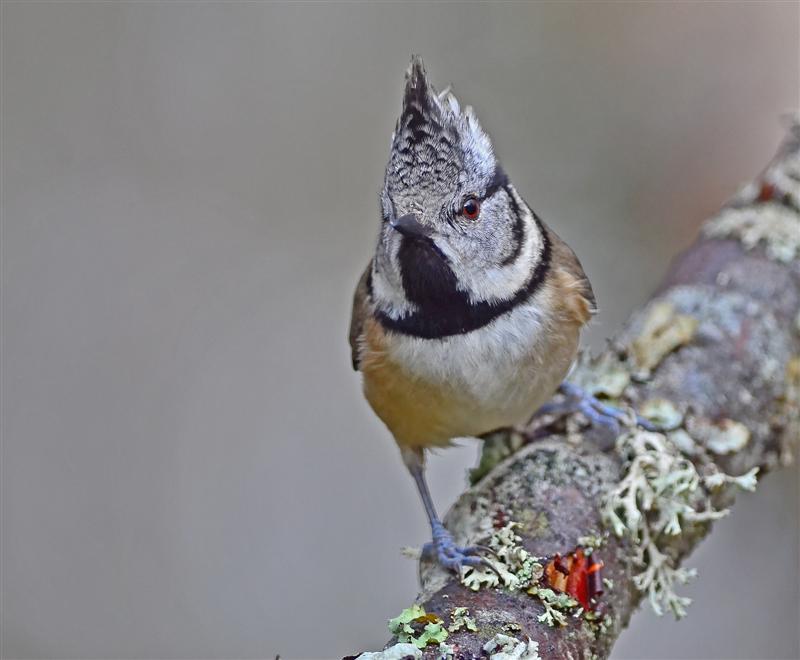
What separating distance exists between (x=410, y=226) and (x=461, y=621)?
1085 millimetres

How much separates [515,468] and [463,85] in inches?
177

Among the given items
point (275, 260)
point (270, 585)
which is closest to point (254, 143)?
point (275, 260)

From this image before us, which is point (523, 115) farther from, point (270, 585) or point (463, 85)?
point (270, 585)

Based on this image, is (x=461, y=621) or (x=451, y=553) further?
(x=451, y=553)

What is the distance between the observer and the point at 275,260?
627 cm

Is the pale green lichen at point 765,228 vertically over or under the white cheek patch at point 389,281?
over

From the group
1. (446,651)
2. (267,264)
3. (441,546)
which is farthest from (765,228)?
(267,264)

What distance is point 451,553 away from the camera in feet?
8.27

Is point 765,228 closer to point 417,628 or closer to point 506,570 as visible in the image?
point 506,570

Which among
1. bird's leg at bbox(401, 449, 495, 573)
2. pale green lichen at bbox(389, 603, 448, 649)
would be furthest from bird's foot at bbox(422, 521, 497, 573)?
pale green lichen at bbox(389, 603, 448, 649)

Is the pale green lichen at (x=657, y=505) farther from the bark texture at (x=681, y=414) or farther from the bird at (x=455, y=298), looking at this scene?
the bird at (x=455, y=298)

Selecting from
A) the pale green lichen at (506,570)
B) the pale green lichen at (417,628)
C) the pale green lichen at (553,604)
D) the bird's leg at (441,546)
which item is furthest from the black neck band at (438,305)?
the pale green lichen at (417,628)

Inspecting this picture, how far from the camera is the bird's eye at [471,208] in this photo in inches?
107

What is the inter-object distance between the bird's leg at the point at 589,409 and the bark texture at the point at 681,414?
4 centimetres
